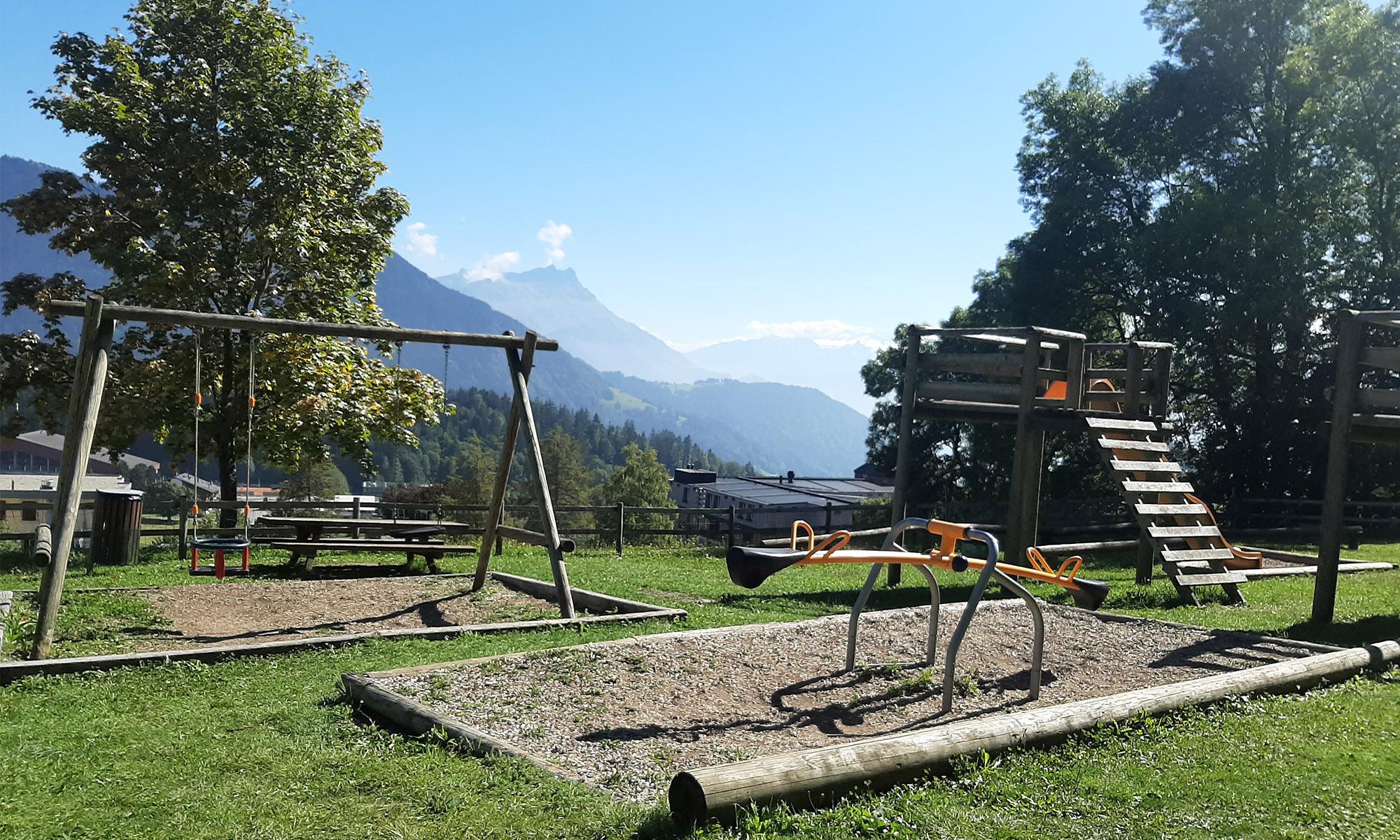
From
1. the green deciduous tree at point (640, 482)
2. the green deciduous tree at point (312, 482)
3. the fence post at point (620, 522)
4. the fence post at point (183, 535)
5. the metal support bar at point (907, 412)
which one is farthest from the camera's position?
the green deciduous tree at point (640, 482)

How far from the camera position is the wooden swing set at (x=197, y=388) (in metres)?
8.42

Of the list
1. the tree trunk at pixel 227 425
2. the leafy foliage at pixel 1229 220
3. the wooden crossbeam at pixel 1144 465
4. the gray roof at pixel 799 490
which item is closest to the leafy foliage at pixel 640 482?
the gray roof at pixel 799 490

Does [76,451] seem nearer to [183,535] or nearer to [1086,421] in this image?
[183,535]

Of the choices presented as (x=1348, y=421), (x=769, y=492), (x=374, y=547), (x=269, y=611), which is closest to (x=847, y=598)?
(x=1348, y=421)

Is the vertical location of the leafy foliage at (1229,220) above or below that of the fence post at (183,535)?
above

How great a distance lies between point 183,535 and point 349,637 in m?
8.97

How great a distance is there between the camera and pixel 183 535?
16.3m

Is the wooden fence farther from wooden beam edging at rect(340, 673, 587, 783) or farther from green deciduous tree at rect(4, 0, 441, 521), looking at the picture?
wooden beam edging at rect(340, 673, 587, 783)

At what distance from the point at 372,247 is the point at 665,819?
17906 mm

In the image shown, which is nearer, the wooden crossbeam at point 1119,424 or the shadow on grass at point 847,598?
the shadow on grass at point 847,598

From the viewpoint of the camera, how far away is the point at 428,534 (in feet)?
48.5

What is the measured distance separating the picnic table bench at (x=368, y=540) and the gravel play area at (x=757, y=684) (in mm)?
5924

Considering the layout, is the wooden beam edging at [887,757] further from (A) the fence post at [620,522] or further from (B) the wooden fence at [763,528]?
(A) the fence post at [620,522]

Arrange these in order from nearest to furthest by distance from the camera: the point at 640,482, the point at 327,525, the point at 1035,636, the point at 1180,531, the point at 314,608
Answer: the point at 1035,636
the point at 314,608
the point at 1180,531
the point at 327,525
the point at 640,482
